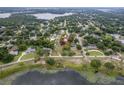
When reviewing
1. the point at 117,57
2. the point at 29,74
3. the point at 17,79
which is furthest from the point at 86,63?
the point at 17,79

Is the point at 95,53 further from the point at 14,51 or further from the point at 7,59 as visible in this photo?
the point at 7,59

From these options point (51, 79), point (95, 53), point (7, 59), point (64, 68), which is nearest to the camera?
point (51, 79)

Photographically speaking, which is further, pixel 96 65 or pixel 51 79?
pixel 96 65

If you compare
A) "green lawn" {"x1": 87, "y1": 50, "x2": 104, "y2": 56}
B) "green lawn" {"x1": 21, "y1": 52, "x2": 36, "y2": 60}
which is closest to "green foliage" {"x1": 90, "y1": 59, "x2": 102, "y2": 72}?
"green lawn" {"x1": 87, "y1": 50, "x2": 104, "y2": 56}

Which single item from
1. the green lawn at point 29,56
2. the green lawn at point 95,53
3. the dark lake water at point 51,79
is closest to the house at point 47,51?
the green lawn at point 29,56

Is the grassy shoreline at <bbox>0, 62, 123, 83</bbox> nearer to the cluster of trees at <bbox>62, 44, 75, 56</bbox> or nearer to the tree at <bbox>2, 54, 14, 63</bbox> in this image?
the tree at <bbox>2, 54, 14, 63</bbox>

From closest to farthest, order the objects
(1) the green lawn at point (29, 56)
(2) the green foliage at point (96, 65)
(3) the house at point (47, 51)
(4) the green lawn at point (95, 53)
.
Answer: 1. (2) the green foliage at point (96, 65)
2. (1) the green lawn at point (29, 56)
3. (3) the house at point (47, 51)
4. (4) the green lawn at point (95, 53)

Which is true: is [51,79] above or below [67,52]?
below

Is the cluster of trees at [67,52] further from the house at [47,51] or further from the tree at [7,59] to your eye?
the tree at [7,59]

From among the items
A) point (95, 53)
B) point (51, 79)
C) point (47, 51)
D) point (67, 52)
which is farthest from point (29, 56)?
point (95, 53)
